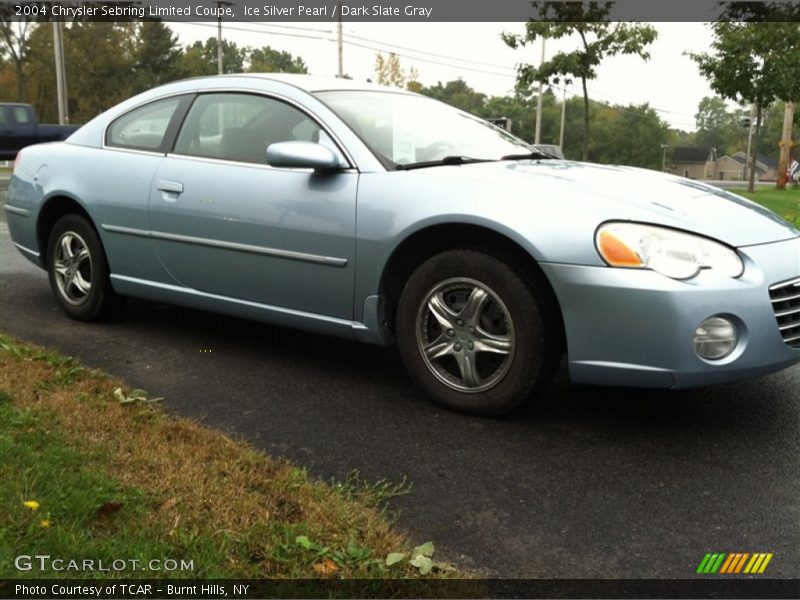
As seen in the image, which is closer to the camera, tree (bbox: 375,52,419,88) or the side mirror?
the side mirror

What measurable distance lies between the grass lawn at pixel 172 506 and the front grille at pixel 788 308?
1.61 m

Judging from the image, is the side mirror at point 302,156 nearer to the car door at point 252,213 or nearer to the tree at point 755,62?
the car door at point 252,213

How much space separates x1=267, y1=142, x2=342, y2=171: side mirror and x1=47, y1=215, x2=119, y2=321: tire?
1634mm

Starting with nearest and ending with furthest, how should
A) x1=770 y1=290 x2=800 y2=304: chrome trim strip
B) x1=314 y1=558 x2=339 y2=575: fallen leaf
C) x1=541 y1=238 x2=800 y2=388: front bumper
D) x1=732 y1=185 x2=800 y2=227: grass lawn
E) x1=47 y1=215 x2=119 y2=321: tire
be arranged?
x1=314 y1=558 x2=339 y2=575: fallen leaf < x1=541 y1=238 x2=800 y2=388: front bumper < x1=770 y1=290 x2=800 y2=304: chrome trim strip < x1=47 y1=215 x2=119 y2=321: tire < x1=732 y1=185 x2=800 y2=227: grass lawn

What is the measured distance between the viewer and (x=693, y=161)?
401 feet

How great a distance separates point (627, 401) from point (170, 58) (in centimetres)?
7199

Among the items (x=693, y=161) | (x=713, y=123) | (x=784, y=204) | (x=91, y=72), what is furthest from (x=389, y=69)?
(x=713, y=123)

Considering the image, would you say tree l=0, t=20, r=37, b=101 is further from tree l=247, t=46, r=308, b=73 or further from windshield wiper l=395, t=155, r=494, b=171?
windshield wiper l=395, t=155, r=494, b=171

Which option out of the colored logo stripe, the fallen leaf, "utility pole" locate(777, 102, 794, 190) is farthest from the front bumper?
"utility pole" locate(777, 102, 794, 190)

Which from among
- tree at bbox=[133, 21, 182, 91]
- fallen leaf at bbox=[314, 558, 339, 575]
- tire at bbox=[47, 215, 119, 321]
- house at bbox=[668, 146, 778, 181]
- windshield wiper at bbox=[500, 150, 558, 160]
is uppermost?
tree at bbox=[133, 21, 182, 91]

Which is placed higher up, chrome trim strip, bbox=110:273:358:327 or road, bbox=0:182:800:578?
chrome trim strip, bbox=110:273:358:327

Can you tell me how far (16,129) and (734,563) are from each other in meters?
25.3

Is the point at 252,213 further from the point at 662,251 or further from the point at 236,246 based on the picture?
the point at 662,251

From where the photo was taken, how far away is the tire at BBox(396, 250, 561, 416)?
329 centimetres
